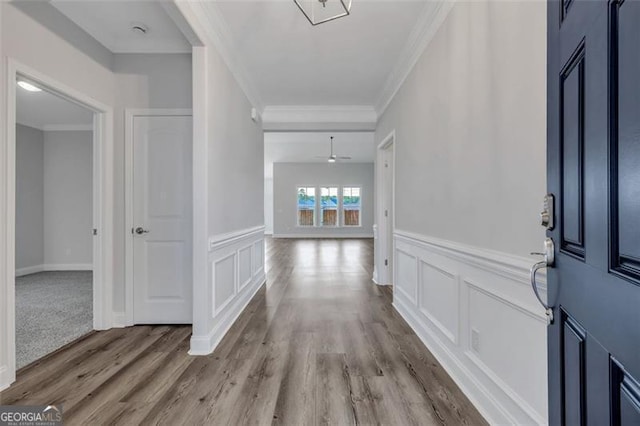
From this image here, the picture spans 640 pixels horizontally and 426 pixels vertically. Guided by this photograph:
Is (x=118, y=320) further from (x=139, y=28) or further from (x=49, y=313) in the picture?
(x=139, y=28)

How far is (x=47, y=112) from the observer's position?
5.00 meters

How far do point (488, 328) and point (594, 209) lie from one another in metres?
1.28

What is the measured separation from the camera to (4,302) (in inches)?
75.3

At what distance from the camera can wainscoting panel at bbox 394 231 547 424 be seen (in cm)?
137

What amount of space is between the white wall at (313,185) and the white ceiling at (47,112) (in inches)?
279

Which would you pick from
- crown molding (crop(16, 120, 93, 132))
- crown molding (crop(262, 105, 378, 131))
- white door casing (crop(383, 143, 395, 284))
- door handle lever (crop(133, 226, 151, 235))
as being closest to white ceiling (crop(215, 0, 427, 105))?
crown molding (crop(262, 105, 378, 131))

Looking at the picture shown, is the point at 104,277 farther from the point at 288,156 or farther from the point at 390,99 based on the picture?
the point at 288,156

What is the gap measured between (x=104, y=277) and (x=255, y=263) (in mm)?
1804

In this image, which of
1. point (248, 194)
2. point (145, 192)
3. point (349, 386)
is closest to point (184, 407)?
point (349, 386)

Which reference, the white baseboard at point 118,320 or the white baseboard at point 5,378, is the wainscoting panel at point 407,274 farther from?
the white baseboard at point 5,378

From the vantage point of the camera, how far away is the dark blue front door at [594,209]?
54 centimetres

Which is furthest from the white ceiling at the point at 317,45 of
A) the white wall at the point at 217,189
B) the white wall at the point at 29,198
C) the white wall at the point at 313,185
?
the white wall at the point at 313,185

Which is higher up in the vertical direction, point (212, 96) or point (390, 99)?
point (390, 99)

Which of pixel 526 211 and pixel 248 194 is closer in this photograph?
pixel 526 211
